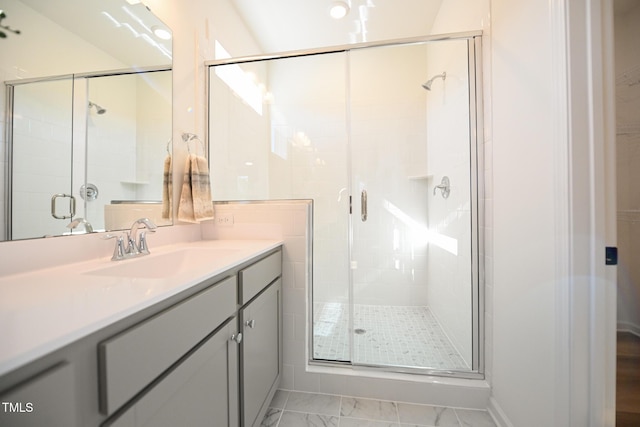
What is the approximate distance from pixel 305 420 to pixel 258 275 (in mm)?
821

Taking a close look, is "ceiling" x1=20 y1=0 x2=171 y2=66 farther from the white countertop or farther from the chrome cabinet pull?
the white countertop

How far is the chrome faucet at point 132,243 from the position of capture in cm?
105

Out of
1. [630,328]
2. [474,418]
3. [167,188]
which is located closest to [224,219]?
[167,188]

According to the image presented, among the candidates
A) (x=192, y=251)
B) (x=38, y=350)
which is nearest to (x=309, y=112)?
(x=192, y=251)

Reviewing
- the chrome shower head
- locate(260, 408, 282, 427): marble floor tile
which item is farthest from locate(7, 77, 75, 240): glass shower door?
the chrome shower head

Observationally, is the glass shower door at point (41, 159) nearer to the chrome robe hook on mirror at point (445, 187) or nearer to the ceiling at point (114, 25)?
the ceiling at point (114, 25)

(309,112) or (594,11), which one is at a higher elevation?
(309,112)

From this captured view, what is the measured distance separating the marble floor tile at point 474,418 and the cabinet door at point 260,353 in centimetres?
100

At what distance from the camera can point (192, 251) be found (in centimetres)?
129

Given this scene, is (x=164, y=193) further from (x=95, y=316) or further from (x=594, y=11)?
(x=594, y=11)

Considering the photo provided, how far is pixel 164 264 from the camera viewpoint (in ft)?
3.84

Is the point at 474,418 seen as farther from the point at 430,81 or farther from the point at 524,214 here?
the point at 430,81

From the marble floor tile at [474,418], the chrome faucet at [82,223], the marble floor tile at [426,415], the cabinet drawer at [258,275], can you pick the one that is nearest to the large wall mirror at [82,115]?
the chrome faucet at [82,223]

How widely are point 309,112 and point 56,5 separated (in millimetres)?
1756
